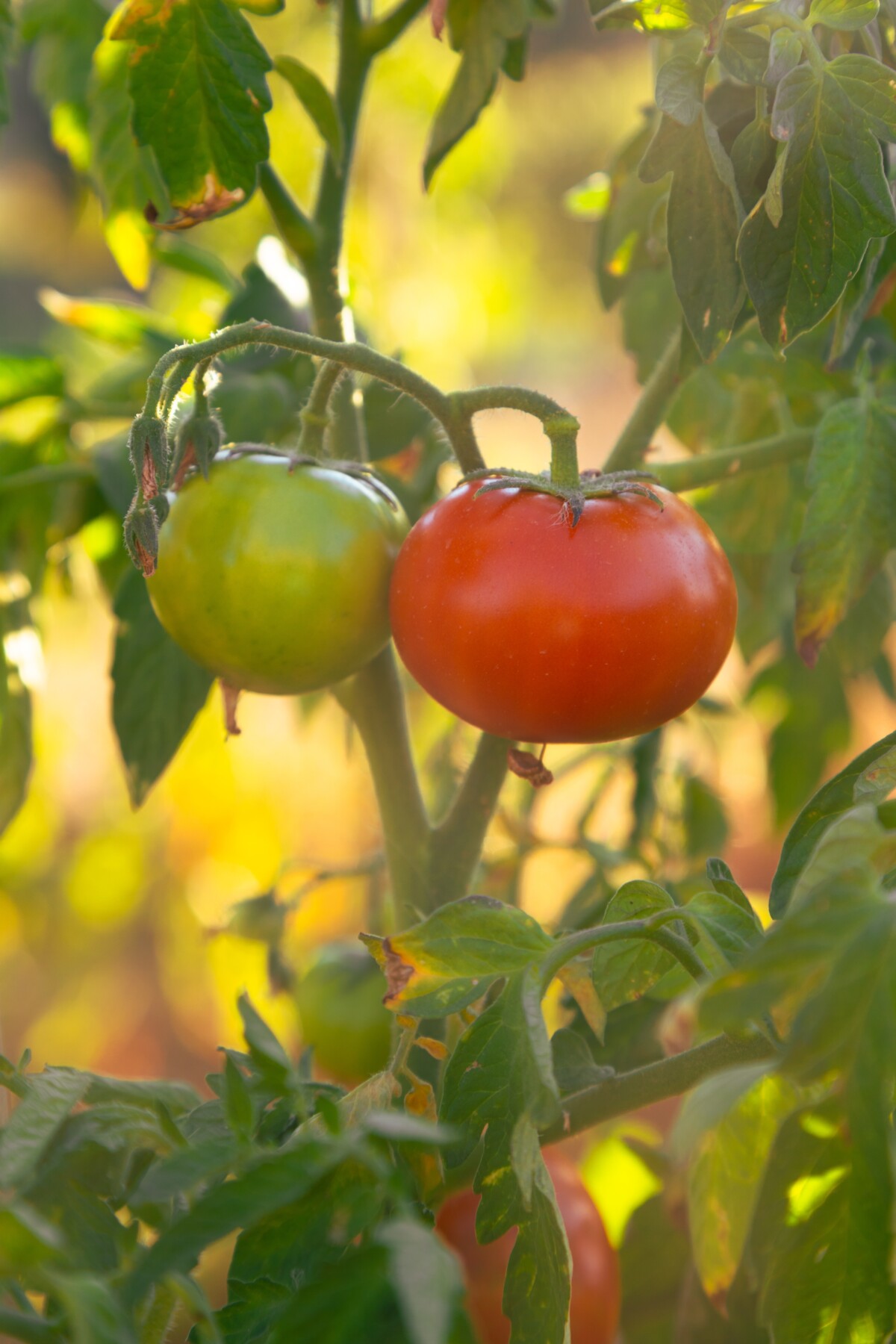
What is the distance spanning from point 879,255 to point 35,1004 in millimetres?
1689

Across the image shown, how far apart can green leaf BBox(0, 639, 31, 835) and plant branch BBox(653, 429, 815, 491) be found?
1.15ft

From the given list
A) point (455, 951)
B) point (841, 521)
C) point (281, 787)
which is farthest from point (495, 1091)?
point (281, 787)

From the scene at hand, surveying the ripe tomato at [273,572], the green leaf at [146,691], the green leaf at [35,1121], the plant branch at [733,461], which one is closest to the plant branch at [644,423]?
the plant branch at [733,461]

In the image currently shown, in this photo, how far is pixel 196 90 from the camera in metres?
0.46

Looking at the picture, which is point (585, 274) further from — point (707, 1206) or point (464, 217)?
point (707, 1206)

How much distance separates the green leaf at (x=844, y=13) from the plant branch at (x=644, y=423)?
14 cm

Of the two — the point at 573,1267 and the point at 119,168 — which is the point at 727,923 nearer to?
the point at 573,1267

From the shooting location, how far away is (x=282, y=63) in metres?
0.53

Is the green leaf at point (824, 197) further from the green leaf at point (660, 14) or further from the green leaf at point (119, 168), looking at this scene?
the green leaf at point (119, 168)

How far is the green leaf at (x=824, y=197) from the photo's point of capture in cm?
40

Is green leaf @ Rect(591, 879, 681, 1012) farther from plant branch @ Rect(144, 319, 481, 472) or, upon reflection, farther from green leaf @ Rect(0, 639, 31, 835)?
green leaf @ Rect(0, 639, 31, 835)

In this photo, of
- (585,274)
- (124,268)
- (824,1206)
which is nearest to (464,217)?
(124,268)

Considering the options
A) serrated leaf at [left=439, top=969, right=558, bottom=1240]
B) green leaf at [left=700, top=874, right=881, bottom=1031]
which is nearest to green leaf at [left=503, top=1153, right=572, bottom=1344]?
serrated leaf at [left=439, top=969, right=558, bottom=1240]

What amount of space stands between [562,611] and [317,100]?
0.87 feet
